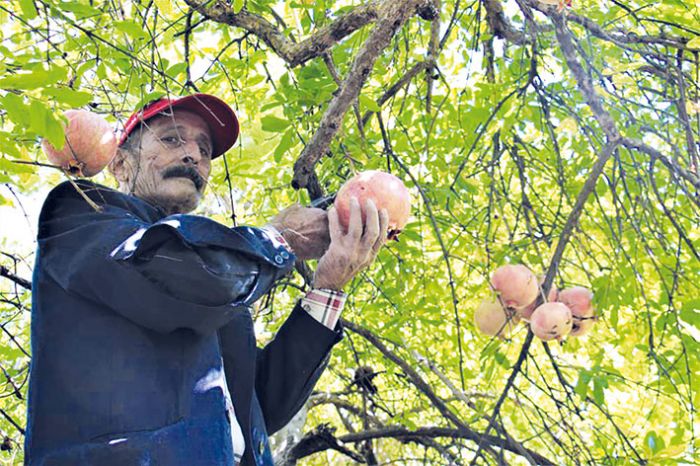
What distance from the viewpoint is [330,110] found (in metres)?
2.61

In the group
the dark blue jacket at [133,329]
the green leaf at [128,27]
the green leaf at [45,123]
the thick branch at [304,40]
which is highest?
the thick branch at [304,40]

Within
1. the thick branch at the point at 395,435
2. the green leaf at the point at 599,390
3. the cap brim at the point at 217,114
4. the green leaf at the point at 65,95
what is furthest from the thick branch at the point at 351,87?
the thick branch at the point at 395,435

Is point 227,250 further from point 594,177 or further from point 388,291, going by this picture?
point 388,291

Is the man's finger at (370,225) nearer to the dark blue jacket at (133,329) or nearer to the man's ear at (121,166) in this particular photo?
the dark blue jacket at (133,329)

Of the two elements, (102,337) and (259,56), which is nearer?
(102,337)

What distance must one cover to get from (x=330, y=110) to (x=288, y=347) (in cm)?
76

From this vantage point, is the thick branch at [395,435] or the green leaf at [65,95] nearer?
the green leaf at [65,95]

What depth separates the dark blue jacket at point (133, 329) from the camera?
78.8 inches

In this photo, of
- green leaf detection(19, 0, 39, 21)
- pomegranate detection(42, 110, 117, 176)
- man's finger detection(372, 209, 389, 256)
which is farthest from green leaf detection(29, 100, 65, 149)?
man's finger detection(372, 209, 389, 256)

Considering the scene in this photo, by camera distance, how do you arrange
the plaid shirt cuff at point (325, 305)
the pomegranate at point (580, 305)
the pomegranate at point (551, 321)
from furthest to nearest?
the pomegranate at point (580, 305) → the pomegranate at point (551, 321) → the plaid shirt cuff at point (325, 305)

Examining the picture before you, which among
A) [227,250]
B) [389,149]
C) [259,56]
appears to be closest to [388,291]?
[389,149]

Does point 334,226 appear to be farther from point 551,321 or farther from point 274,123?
point 551,321

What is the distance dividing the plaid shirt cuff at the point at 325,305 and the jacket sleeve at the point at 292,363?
18mm

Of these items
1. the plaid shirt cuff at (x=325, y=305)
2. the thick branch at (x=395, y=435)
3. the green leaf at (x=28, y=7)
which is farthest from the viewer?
the thick branch at (x=395, y=435)
